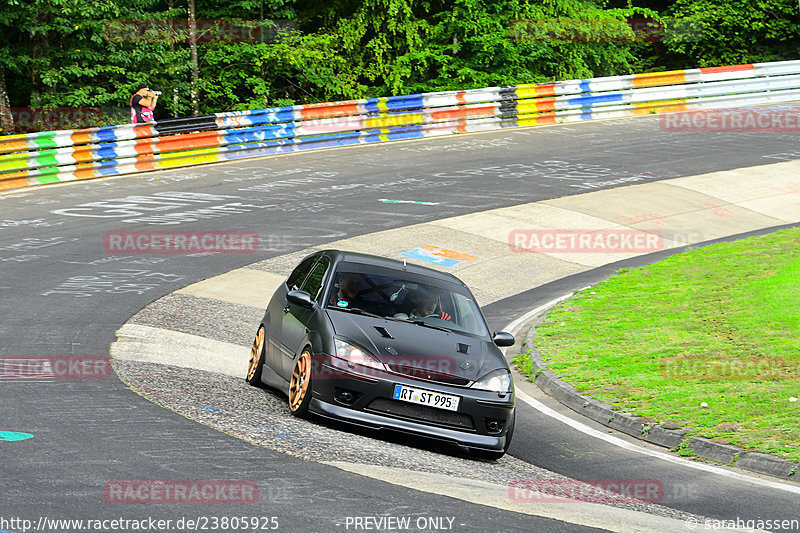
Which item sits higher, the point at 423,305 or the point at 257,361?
the point at 423,305

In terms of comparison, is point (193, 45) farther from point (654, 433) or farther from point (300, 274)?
point (654, 433)

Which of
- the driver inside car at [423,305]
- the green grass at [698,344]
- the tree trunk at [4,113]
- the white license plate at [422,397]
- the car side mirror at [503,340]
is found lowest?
the green grass at [698,344]

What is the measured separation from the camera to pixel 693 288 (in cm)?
1642

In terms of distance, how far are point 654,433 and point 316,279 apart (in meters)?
3.62

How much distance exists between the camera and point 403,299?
1012cm

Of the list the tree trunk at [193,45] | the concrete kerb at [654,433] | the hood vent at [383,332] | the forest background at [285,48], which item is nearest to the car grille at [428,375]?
the hood vent at [383,332]

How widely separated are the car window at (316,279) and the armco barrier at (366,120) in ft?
47.0

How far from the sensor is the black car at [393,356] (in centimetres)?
886

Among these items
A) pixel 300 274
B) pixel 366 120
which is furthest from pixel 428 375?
pixel 366 120

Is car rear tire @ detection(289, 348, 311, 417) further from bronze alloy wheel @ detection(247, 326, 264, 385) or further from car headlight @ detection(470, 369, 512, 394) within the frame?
car headlight @ detection(470, 369, 512, 394)

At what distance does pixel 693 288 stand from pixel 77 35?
19.6m

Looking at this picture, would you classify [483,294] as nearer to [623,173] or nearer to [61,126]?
[623,173]

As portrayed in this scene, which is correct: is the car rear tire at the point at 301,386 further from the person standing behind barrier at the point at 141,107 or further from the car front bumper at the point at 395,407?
the person standing behind barrier at the point at 141,107

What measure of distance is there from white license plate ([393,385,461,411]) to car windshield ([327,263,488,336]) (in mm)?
1056
